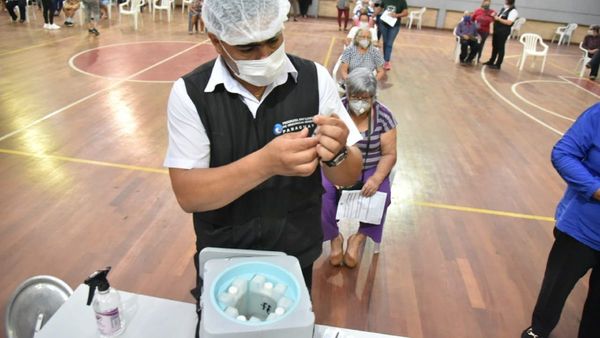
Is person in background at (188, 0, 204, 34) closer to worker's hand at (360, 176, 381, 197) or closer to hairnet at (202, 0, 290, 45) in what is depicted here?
worker's hand at (360, 176, 381, 197)

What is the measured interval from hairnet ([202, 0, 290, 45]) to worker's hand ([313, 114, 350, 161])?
312 millimetres

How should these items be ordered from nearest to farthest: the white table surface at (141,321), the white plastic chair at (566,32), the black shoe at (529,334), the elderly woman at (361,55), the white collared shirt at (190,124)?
the white collared shirt at (190,124) < the white table surface at (141,321) < the black shoe at (529,334) < the elderly woman at (361,55) < the white plastic chair at (566,32)

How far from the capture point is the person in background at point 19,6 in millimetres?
11266

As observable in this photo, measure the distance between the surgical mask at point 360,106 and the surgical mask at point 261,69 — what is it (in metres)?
1.42

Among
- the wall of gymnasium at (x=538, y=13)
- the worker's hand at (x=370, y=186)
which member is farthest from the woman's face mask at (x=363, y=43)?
the wall of gymnasium at (x=538, y=13)

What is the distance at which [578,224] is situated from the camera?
1.98 metres

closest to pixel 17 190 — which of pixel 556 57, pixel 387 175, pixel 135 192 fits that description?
pixel 135 192

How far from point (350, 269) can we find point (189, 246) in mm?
1231

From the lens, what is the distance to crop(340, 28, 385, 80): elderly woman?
Result: 5.39 meters

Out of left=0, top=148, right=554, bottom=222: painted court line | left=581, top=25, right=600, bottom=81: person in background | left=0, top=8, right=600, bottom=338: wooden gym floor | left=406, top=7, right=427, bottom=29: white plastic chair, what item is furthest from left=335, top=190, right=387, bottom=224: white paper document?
left=406, top=7, right=427, bottom=29: white plastic chair

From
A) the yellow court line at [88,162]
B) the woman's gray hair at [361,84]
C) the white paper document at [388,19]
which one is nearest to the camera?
the woman's gray hair at [361,84]

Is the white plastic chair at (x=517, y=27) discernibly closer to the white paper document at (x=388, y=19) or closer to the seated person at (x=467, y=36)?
the seated person at (x=467, y=36)

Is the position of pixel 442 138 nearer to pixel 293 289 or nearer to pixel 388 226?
pixel 388 226

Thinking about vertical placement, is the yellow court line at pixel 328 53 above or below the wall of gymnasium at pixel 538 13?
below
